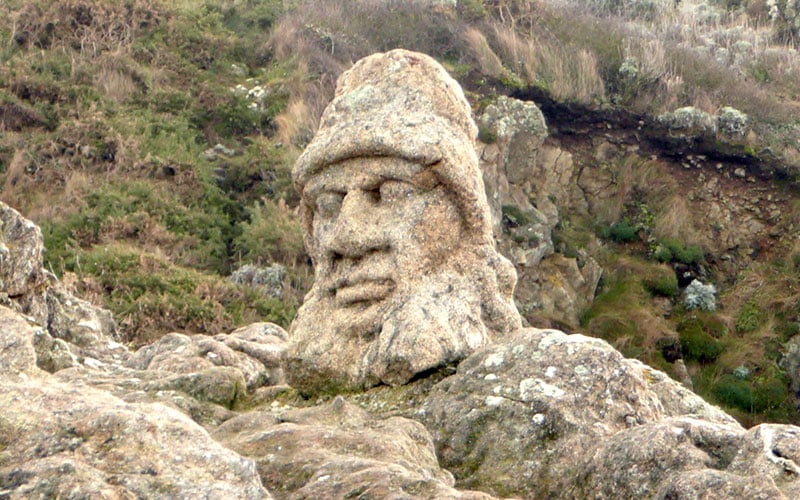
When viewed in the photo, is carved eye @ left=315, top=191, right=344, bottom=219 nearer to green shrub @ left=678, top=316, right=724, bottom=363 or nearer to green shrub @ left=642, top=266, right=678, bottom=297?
green shrub @ left=678, top=316, right=724, bottom=363

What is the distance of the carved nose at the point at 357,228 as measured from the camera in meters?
6.86

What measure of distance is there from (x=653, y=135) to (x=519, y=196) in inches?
147

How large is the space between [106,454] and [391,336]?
2.96 meters

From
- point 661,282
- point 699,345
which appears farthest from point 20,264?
point 661,282

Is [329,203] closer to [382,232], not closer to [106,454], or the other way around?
[382,232]

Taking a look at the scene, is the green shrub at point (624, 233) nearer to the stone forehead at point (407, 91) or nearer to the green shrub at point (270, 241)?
the green shrub at point (270, 241)

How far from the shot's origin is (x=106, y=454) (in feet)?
11.8

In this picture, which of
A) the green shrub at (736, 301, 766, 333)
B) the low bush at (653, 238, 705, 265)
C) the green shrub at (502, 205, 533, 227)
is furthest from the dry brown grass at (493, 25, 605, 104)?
the green shrub at (736, 301, 766, 333)

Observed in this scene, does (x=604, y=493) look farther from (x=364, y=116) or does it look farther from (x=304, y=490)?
(x=364, y=116)

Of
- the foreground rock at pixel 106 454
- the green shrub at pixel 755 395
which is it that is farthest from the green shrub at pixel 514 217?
the foreground rock at pixel 106 454

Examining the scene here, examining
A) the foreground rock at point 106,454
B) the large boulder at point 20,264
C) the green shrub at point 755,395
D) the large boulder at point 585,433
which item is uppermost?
the foreground rock at point 106,454

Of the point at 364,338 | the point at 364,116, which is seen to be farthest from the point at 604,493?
the point at 364,116

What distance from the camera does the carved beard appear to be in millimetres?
6316

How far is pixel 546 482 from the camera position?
4953mm
